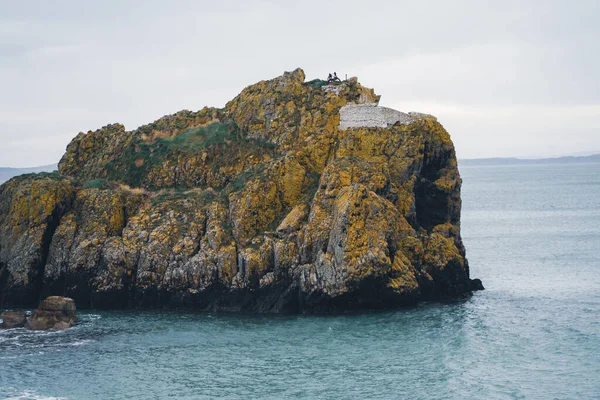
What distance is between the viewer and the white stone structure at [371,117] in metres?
56.1

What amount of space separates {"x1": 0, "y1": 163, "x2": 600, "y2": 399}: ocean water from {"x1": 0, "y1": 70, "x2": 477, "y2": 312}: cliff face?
2.33 m

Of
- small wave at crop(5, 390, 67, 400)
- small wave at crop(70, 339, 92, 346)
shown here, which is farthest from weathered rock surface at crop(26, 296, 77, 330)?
small wave at crop(5, 390, 67, 400)

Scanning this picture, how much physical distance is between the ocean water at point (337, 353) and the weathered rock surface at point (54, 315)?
0.96 meters

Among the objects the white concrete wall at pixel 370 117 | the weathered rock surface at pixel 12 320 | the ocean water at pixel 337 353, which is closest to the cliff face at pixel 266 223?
the white concrete wall at pixel 370 117

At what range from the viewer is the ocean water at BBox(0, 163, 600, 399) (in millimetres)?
33469

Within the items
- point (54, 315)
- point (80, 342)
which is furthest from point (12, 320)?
point (80, 342)

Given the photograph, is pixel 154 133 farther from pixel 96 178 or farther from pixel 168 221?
pixel 168 221

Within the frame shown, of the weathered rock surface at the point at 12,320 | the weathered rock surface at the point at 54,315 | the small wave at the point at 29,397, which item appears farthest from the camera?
the weathered rock surface at the point at 12,320

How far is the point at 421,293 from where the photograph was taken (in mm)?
49531

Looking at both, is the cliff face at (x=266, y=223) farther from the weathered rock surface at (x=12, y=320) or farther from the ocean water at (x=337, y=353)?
the weathered rock surface at (x=12, y=320)

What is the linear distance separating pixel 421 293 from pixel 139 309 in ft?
64.2

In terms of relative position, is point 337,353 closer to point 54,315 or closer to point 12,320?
point 54,315

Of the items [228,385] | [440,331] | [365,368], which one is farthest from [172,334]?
[440,331]

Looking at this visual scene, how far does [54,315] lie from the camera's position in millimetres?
45344
